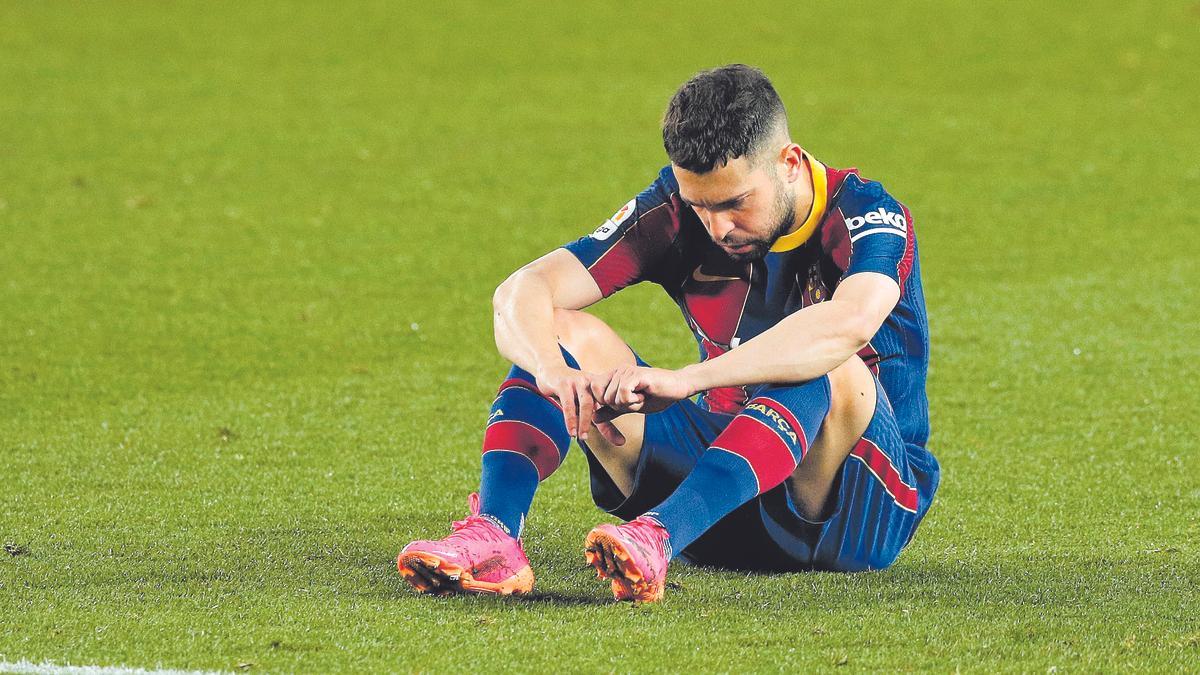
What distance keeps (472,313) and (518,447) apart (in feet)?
15.8

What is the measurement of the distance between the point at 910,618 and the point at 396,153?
1015 cm

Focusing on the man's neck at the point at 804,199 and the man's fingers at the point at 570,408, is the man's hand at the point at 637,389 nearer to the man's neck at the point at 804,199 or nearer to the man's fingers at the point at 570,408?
the man's fingers at the point at 570,408

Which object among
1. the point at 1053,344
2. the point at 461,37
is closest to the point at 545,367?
the point at 1053,344

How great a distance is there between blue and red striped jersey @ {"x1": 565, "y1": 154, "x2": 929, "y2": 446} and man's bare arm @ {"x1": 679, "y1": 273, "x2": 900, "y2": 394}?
0.39 meters

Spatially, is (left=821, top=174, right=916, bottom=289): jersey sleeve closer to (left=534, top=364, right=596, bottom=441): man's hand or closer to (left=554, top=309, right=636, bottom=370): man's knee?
(left=554, top=309, right=636, bottom=370): man's knee

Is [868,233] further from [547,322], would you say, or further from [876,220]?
[547,322]

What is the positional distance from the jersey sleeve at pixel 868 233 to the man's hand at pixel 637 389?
1.84 ft

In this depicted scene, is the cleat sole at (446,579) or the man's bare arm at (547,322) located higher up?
the man's bare arm at (547,322)

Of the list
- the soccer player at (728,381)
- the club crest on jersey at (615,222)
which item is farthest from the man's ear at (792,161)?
the club crest on jersey at (615,222)

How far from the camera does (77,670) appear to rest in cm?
→ 330

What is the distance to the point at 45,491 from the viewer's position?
5.36 metres

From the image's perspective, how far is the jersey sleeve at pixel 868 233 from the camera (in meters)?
3.98

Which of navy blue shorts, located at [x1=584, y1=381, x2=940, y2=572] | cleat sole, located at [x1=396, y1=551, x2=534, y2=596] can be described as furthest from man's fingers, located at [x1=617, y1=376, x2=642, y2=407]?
cleat sole, located at [x1=396, y1=551, x2=534, y2=596]

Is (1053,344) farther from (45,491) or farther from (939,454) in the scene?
(45,491)
